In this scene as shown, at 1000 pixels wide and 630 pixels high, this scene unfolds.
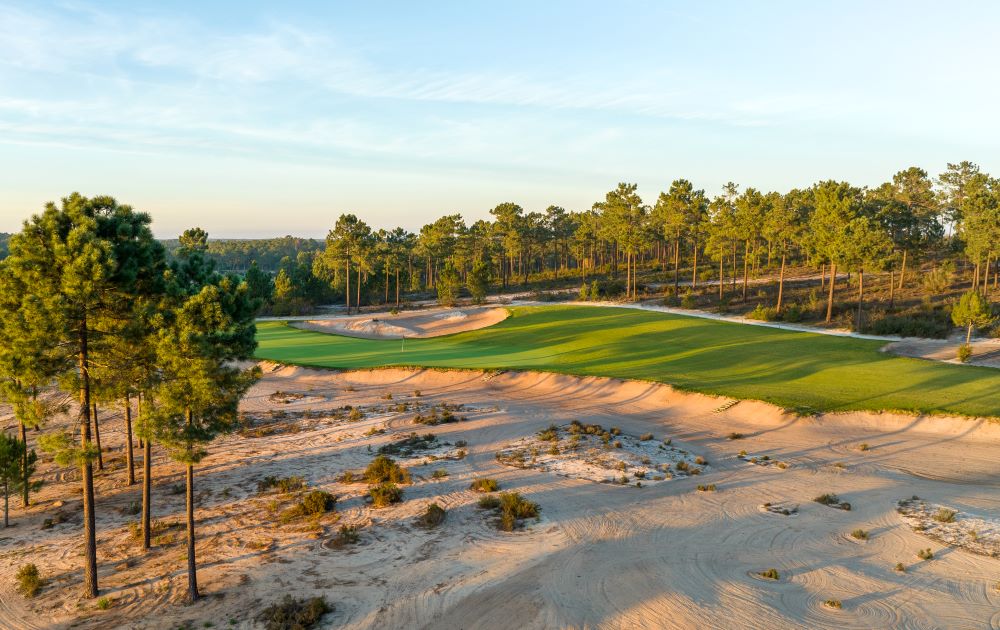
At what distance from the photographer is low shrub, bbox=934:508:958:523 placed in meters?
17.0

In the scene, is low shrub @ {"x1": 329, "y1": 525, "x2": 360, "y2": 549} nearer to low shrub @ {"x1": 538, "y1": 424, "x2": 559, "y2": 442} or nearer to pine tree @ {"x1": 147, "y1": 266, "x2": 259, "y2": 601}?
pine tree @ {"x1": 147, "y1": 266, "x2": 259, "y2": 601}

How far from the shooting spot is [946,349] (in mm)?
41062

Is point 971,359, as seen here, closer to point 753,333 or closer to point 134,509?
point 753,333

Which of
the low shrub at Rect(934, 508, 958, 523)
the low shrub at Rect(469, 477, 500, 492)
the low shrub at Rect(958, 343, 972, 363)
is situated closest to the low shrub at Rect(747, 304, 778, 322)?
the low shrub at Rect(958, 343, 972, 363)

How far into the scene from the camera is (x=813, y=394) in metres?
29.7

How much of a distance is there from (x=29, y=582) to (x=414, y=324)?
5206 cm

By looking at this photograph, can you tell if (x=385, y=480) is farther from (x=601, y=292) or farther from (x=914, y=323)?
(x=601, y=292)

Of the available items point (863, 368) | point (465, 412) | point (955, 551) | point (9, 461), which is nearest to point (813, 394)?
point (863, 368)

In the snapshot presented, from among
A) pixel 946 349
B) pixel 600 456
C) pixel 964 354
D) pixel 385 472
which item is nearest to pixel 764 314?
pixel 946 349

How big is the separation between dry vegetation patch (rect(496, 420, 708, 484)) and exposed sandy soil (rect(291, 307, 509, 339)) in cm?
3590

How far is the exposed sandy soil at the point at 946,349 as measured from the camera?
37.1m

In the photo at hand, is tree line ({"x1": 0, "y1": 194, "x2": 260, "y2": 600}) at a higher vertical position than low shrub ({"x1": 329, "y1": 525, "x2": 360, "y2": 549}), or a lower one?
higher

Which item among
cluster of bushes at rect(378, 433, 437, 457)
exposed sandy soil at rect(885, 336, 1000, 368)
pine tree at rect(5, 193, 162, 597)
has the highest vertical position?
pine tree at rect(5, 193, 162, 597)

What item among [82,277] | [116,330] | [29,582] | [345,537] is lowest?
[29,582]
